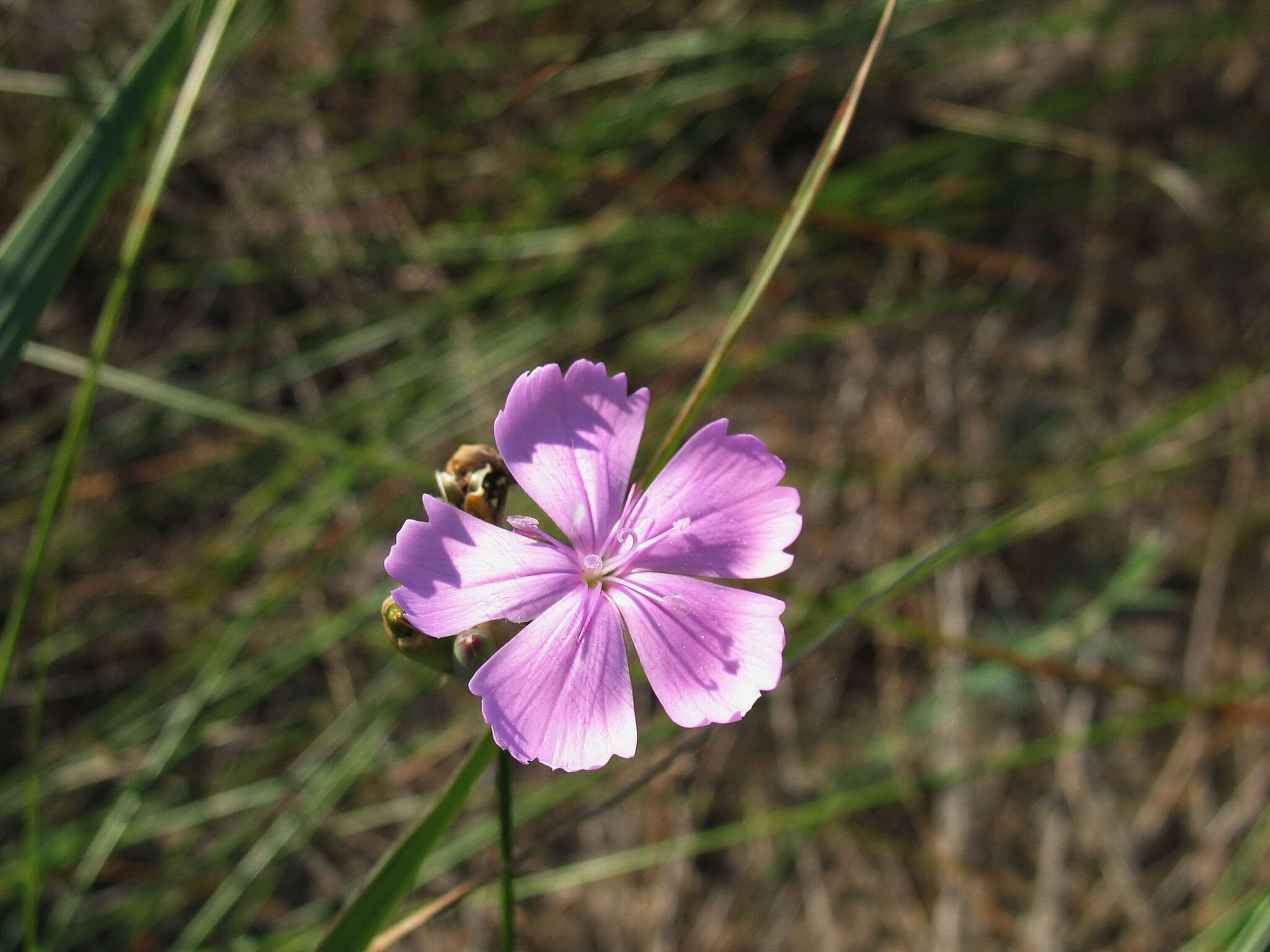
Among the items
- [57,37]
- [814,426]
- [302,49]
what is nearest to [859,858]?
[814,426]

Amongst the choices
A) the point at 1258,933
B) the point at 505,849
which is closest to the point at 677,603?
the point at 505,849

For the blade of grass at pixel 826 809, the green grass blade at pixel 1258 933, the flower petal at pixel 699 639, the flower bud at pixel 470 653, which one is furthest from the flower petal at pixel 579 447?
the blade of grass at pixel 826 809

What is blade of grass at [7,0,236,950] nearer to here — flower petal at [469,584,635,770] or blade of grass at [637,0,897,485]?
flower petal at [469,584,635,770]

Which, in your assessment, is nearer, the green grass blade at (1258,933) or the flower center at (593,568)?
the green grass blade at (1258,933)

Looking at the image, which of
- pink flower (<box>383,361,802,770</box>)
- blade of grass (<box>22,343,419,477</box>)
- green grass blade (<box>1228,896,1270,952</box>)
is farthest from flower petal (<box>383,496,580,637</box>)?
green grass blade (<box>1228,896,1270,952</box>)

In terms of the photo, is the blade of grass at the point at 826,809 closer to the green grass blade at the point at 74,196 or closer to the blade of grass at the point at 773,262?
the blade of grass at the point at 773,262
